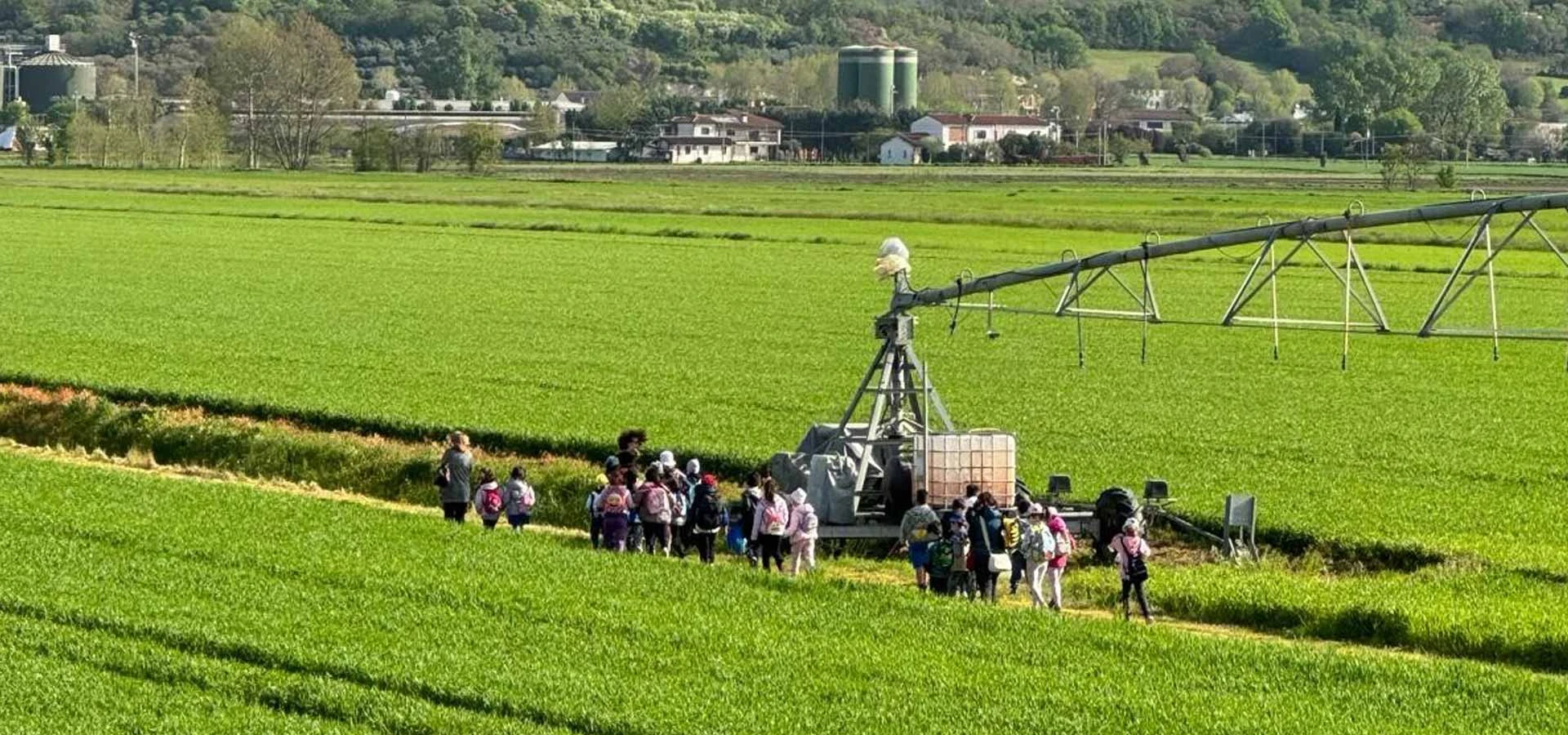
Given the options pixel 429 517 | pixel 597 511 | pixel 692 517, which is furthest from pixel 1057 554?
pixel 429 517

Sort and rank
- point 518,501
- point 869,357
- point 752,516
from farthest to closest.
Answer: point 869,357 → point 518,501 → point 752,516

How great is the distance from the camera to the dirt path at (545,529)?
86.8ft

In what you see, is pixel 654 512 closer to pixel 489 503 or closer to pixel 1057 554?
pixel 489 503

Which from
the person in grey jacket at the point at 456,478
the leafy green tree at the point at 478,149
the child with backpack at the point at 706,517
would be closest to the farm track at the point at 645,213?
the leafy green tree at the point at 478,149

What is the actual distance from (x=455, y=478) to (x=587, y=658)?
9.63m

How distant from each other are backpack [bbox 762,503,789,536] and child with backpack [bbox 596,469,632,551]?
184 centimetres

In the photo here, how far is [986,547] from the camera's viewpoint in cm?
2770

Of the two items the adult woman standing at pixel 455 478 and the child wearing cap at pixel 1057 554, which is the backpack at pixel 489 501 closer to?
the adult woman standing at pixel 455 478

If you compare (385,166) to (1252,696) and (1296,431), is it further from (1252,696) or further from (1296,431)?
(1252,696)

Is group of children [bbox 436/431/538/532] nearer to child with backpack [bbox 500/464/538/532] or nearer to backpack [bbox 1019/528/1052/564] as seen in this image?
child with backpack [bbox 500/464/538/532]

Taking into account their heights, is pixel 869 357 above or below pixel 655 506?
above

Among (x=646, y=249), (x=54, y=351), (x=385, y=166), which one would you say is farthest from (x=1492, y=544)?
(x=385, y=166)

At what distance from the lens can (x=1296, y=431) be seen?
41750 mm

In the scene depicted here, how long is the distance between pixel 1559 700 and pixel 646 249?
219 ft
